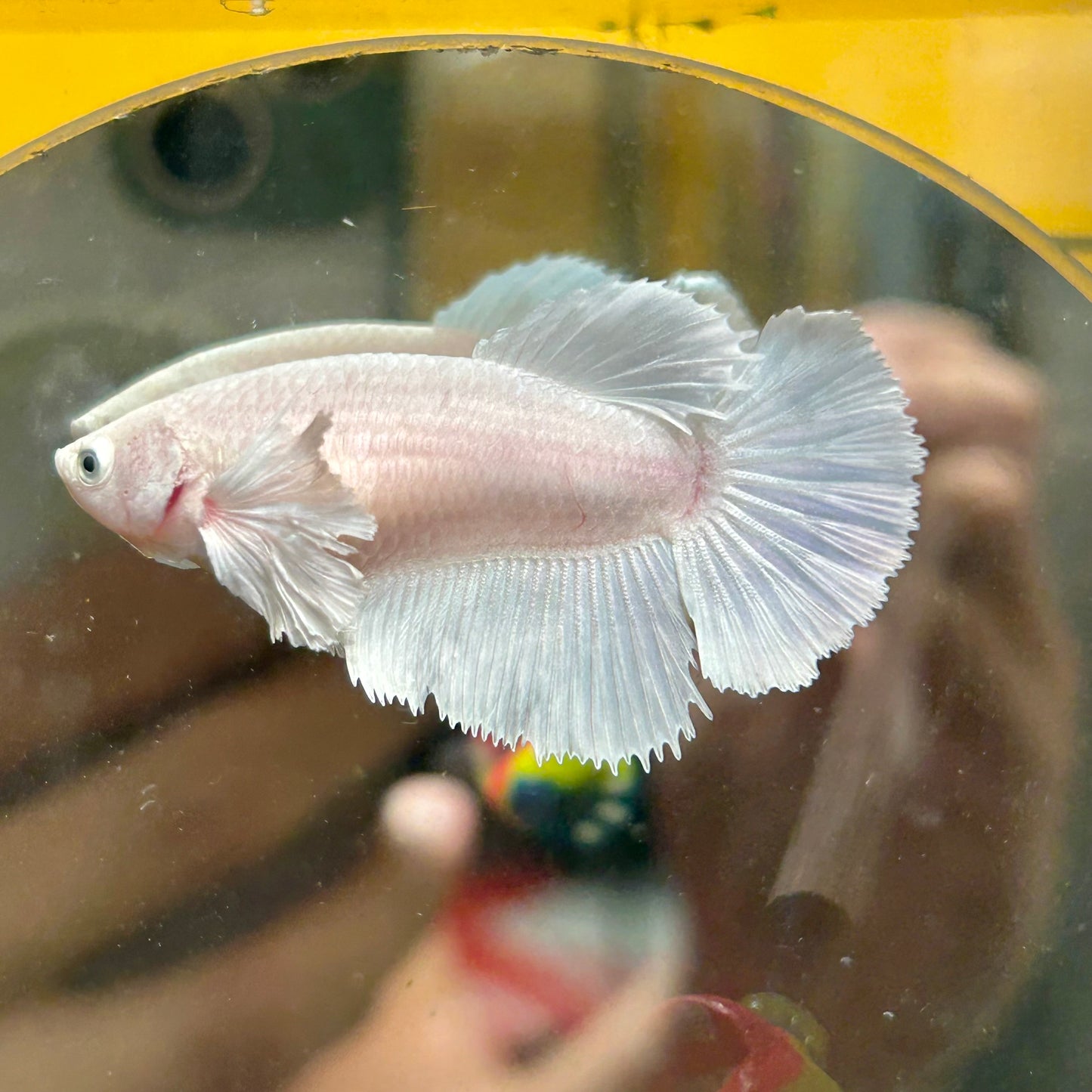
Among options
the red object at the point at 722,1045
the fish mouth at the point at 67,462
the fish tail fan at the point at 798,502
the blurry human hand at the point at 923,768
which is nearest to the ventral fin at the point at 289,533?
the fish mouth at the point at 67,462

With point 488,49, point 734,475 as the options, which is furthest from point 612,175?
point 734,475

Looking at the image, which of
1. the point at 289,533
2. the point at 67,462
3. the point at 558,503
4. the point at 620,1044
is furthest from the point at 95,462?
the point at 620,1044

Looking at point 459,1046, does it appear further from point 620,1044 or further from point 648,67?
point 648,67

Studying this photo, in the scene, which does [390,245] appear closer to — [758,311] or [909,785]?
[758,311]

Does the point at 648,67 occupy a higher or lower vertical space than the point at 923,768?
higher

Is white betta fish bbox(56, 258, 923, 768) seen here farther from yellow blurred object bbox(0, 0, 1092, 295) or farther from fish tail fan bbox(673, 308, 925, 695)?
yellow blurred object bbox(0, 0, 1092, 295)

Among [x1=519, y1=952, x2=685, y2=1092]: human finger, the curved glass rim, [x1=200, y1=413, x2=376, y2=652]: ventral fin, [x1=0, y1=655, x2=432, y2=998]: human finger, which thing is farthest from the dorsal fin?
[x1=519, y1=952, x2=685, y2=1092]: human finger
